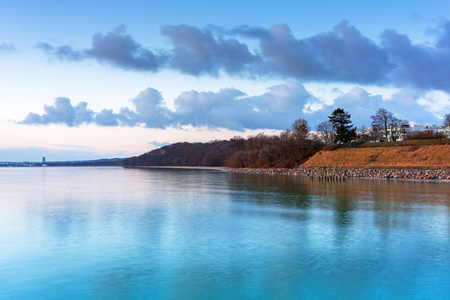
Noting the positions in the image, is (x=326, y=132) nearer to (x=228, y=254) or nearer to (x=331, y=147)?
(x=331, y=147)

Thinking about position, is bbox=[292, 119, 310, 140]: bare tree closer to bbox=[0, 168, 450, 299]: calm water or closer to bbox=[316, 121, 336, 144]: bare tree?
bbox=[316, 121, 336, 144]: bare tree

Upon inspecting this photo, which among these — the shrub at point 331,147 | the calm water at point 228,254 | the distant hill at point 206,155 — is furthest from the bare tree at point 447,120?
the calm water at point 228,254

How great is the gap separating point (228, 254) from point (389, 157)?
58103mm

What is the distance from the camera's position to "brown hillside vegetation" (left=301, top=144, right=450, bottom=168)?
56.3 meters

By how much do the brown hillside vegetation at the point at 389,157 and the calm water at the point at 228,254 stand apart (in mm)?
38730

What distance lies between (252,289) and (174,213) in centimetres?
1233

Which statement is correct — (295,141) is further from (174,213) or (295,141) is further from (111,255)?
(111,255)

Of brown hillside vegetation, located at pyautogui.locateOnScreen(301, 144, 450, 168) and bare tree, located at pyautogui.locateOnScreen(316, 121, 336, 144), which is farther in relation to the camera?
bare tree, located at pyautogui.locateOnScreen(316, 121, 336, 144)

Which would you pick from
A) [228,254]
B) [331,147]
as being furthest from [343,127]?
[228,254]

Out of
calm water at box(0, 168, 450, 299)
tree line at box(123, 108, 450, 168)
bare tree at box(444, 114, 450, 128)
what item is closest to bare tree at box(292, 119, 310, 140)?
tree line at box(123, 108, 450, 168)

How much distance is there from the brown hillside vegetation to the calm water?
3873cm

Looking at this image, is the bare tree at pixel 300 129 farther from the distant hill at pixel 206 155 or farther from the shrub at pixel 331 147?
the distant hill at pixel 206 155

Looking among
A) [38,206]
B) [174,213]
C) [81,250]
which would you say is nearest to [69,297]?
[81,250]

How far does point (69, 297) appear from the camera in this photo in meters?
8.62
